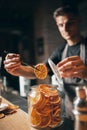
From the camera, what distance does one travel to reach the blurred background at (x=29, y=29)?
16.0 ft

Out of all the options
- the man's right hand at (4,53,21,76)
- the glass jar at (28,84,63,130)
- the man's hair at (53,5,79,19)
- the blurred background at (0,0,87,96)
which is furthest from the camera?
the blurred background at (0,0,87,96)

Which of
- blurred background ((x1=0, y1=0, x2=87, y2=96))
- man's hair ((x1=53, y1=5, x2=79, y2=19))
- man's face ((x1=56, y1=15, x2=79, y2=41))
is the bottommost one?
man's face ((x1=56, y1=15, x2=79, y2=41))

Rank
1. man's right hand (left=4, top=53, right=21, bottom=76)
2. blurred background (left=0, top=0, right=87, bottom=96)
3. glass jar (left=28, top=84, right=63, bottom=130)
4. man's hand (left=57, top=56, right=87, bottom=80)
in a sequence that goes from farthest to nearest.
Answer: blurred background (left=0, top=0, right=87, bottom=96) < man's right hand (left=4, top=53, right=21, bottom=76) < man's hand (left=57, top=56, right=87, bottom=80) < glass jar (left=28, top=84, right=63, bottom=130)

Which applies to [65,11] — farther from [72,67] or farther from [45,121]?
[45,121]

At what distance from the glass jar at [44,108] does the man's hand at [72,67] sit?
0.13 metres

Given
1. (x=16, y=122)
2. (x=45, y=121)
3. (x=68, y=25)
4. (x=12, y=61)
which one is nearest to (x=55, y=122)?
(x=45, y=121)

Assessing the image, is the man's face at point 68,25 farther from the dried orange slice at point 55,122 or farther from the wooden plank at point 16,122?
the dried orange slice at point 55,122

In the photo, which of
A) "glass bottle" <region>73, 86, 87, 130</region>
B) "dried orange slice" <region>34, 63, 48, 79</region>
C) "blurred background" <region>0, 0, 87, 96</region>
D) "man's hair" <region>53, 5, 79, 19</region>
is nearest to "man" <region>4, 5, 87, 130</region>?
"man's hair" <region>53, 5, 79, 19</region>

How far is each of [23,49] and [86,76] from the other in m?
4.53

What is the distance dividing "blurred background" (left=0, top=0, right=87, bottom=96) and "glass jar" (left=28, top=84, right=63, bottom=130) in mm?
3718

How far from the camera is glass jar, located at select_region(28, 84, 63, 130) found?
86cm

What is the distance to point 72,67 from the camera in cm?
101

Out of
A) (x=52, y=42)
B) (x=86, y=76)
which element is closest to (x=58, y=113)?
(x=86, y=76)

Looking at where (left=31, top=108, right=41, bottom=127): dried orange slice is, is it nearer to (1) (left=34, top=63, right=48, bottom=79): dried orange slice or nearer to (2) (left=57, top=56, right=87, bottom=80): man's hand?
(2) (left=57, top=56, right=87, bottom=80): man's hand
